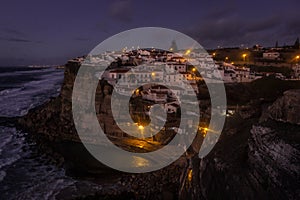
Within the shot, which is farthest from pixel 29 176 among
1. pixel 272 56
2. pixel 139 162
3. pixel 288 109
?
pixel 272 56

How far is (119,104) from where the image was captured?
3306cm

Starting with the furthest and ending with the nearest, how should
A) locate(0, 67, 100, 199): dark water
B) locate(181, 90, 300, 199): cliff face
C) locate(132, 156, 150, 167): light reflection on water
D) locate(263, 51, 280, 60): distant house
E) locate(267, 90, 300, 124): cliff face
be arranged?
locate(263, 51, 280, 60): distant house → locate(132, 156, 150, 167): light reflection on water → locate(0, 67, 100, 199): dark water → locate(267, 90, 300, 124): cliff face → locate(181, 90, 300, 199): cliff face

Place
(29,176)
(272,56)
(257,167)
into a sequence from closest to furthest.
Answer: (257,167), (29,176), (272,56)

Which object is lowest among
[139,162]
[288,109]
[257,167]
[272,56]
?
[139,162]

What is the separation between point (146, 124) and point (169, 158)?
5.99 meters

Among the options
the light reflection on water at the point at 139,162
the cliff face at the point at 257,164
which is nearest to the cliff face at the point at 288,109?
the cliff face at the point at 257,164

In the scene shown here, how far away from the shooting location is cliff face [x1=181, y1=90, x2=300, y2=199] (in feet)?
29.3

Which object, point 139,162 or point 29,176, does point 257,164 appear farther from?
point 29,176

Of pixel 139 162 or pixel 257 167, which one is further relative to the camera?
pixel 139 162

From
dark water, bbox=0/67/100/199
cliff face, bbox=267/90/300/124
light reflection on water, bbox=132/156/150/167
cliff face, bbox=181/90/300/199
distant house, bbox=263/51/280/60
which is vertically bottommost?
dark water, bbox=0/67/100/199

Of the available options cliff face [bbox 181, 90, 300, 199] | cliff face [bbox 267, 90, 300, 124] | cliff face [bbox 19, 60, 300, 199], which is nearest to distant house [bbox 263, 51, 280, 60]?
cliff face [bbox 19, 60, 300, 199]

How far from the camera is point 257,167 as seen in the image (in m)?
10.3

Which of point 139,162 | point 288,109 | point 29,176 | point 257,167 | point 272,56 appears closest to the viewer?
point 257,167

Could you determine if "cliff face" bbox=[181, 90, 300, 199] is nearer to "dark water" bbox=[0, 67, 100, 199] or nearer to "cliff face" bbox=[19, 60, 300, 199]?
"cliff face" bbox=[19, 60, 300, 199]
